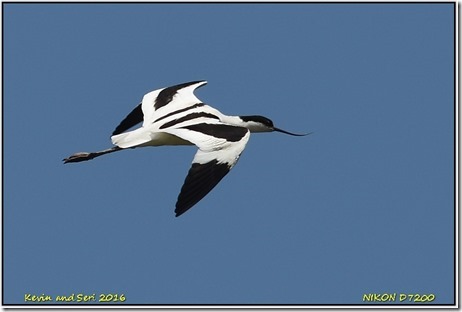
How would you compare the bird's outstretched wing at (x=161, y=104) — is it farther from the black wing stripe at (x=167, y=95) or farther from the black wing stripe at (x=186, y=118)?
the black wing stripe at (x=186, y=118)

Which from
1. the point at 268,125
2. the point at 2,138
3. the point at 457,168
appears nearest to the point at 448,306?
the point at 457,168

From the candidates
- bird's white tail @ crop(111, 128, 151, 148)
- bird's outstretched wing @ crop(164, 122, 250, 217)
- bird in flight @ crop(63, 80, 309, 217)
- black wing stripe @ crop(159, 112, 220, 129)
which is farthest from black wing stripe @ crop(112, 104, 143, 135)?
bird's outstretched wing @ crop(164, 122, 250, 217)

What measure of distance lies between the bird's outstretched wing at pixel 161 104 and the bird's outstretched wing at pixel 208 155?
82 centimetres

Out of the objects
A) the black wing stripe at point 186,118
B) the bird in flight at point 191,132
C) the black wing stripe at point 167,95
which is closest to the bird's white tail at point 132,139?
the bird in flight at point 191,132

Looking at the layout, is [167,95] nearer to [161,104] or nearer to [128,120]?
[161,104]

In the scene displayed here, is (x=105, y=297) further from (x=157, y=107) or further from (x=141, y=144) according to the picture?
(x=157, y=107)

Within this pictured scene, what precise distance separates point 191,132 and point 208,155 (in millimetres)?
611

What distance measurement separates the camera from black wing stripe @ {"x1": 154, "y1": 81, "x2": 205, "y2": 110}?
1013 centimetres

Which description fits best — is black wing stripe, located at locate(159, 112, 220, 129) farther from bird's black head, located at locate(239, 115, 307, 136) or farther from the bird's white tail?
bird's black head, located at locate(239, 115, 307, 136)

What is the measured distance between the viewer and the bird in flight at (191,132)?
26.5 ft

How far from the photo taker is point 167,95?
10312 millimetres

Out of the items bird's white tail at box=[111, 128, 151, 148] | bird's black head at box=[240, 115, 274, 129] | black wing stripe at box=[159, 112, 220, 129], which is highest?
black wing stripe at box=[159, 112, 220, 129]

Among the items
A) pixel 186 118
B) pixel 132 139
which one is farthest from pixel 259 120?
pixel 132 139

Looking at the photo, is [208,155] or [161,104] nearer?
[208,155]
